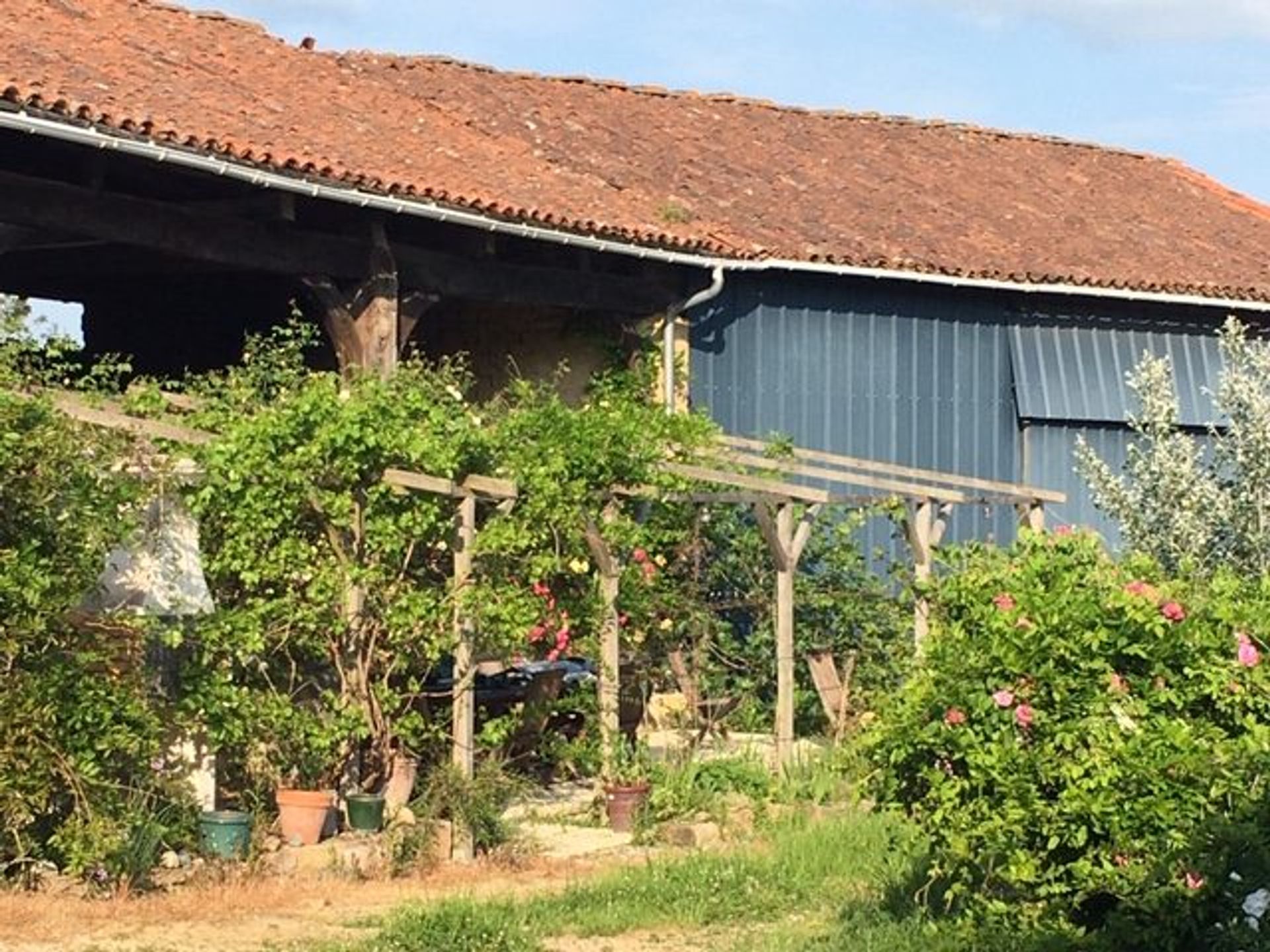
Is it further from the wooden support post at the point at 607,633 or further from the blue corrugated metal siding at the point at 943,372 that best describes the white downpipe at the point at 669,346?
the wooden support post at the point at 607,633

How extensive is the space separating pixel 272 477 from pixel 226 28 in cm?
750

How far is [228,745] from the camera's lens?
36.7 feet

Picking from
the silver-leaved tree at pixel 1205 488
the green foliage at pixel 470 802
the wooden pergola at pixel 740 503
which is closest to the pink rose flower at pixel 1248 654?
the wooden pergola at pixel 740 503

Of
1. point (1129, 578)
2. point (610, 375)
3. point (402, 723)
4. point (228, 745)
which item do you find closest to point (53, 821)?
point (228, 745)

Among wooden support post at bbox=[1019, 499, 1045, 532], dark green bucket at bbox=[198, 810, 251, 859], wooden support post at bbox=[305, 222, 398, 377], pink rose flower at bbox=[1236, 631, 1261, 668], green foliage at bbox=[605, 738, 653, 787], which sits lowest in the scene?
dark green bucket at bbox=[198, 810, 251, 859]

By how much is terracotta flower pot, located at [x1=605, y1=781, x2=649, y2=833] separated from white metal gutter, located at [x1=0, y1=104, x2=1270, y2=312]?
4.03 meters

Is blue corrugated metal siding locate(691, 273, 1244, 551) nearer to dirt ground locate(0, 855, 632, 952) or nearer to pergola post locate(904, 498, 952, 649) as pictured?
pergola post locate(904, 498, 952, 649)

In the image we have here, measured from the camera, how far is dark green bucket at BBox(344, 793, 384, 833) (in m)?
11.3

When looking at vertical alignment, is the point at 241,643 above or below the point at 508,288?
below

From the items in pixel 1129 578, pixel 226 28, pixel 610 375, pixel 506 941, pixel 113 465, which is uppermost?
pixel 226 28

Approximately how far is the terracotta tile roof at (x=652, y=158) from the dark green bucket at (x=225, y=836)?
3972 mm

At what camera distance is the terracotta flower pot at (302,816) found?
1109 cm

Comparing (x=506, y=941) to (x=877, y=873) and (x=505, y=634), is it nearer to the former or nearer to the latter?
(x=877, y=873)

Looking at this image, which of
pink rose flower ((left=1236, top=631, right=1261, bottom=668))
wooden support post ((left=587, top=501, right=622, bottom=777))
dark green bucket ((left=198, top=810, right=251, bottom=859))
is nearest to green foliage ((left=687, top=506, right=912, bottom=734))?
wooden support post ((left=587, top=501, right=622, bottom=777))
